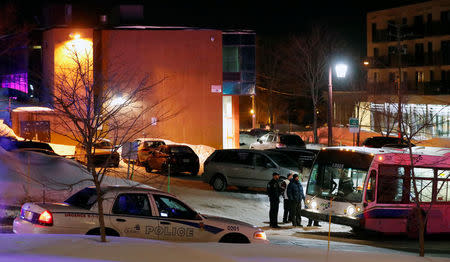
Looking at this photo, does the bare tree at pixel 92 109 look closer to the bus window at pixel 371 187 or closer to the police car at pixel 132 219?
the police car at pixel 132 219

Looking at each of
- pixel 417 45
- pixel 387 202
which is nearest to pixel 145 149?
pixel 387 202

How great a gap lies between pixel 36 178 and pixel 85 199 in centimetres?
824

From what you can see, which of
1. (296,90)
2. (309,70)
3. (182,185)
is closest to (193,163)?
(182,185)

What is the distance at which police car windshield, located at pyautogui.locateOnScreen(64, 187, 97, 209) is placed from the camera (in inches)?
424

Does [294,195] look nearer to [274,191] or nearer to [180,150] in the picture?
[274,191]

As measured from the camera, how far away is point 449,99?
4678 cm

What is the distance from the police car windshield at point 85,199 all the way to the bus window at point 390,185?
29.4ft

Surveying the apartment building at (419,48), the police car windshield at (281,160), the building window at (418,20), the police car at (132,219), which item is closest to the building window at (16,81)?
the police car windshield at (281,160)

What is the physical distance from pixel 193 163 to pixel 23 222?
18.1 meters

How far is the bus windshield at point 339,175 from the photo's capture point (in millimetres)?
16891

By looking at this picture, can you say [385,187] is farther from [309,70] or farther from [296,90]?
[296,90]

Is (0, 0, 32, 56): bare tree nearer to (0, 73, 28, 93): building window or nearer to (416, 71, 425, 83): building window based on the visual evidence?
(0, 73, 28, 93): building window

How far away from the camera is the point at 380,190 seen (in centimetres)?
1656

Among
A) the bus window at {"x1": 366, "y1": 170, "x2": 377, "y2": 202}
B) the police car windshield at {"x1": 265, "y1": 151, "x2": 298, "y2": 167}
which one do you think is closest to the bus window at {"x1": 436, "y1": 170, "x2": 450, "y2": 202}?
the bus window at {"x1": 366, "y1": 170, "x2": 377, "y2": 202}
